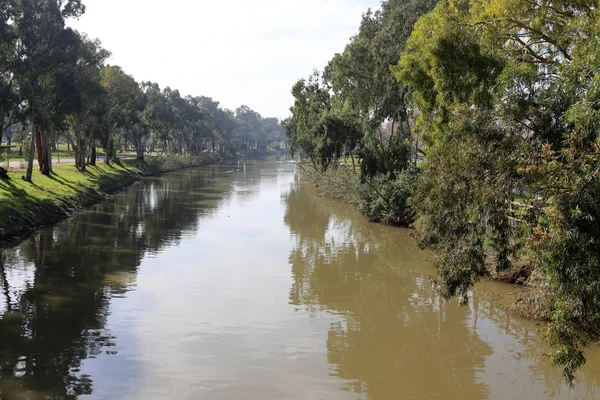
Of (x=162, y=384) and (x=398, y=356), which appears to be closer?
(x=162, y=384)

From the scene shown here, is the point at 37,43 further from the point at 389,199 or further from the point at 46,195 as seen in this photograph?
the point at 389,199

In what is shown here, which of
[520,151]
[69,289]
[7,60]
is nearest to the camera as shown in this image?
[520,151]

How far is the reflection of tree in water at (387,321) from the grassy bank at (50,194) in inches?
617

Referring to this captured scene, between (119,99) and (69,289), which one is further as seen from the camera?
(119,99)

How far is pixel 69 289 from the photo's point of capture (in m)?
21.6

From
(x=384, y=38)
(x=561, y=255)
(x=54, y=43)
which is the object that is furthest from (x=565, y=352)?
(x=54, y=43)

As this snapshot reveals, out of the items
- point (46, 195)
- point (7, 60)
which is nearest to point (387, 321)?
point (46, 195)

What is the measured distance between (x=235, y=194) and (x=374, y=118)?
84.1ft

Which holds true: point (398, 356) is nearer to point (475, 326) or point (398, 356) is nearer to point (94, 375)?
point (475, 326)

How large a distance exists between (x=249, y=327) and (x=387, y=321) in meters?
4.75

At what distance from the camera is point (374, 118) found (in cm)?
4016

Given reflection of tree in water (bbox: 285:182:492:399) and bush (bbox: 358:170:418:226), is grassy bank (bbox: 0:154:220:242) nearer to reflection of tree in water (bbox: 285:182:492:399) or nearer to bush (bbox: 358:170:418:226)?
reflection of tree in water (bbox: 285:182:492:399)

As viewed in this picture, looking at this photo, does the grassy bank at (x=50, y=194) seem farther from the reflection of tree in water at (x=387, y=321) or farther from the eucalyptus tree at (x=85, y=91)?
the reflection of tree in water at (x=387, y=321)

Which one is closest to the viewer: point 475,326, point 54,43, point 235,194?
point 475,326
